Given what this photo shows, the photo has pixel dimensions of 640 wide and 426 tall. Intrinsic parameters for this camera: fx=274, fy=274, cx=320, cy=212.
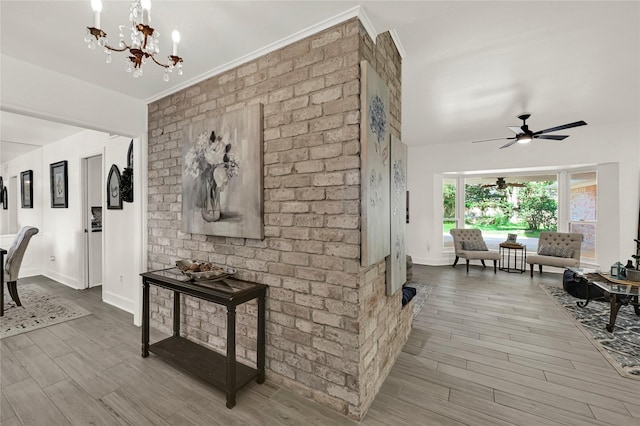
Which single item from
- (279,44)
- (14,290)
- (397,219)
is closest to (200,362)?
(397,219)

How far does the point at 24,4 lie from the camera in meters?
1.68

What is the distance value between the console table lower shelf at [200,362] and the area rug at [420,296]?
2.12 metres

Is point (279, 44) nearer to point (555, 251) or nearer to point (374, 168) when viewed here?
point (374, 168)

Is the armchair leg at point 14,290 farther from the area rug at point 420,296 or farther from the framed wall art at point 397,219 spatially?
the area rug at point 420,296

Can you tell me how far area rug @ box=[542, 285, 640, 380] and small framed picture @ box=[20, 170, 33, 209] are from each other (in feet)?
29.3

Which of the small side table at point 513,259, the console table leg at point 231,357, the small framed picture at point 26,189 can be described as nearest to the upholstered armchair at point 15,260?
the small framed picture at point 26,189

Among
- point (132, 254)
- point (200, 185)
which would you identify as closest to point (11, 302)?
point (132, 254)

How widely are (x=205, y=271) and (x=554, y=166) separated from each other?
627 centimetres

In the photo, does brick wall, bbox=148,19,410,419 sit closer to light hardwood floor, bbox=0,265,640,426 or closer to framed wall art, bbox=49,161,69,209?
light hardwood floor, bbox=0,265,640,426

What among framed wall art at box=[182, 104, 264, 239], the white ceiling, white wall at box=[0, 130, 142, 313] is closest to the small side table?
the white ceiling

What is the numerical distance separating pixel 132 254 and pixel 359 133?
3.22 m

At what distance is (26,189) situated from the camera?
5562 mm

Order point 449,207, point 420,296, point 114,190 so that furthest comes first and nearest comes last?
point 449,207, point 420,296, point 114,190

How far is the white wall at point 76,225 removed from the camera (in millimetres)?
3432
